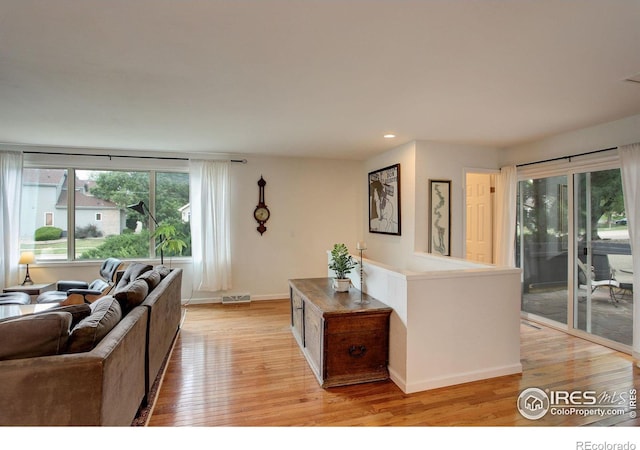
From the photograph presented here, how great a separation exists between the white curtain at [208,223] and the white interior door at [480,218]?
3.84 meters

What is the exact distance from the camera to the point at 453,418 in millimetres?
2217

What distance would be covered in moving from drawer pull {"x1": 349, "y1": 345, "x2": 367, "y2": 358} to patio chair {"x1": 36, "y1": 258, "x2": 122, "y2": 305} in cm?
310

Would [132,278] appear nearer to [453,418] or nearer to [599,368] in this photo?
[453,418]

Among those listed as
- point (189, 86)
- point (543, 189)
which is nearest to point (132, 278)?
point (189, 86)

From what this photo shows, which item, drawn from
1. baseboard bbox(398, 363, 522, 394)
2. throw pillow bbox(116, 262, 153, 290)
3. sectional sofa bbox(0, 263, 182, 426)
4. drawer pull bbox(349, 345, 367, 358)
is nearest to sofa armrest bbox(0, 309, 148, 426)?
sectional sofa bbox(0, 263, 182, 426)

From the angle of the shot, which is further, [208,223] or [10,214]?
[208,223]

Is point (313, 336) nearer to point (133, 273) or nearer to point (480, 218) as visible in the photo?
point (133, 273)

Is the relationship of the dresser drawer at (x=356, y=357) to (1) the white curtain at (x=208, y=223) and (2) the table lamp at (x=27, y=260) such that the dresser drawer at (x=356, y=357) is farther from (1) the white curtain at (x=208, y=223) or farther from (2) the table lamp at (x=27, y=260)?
(2) the table lamp at (x=27, y=260)

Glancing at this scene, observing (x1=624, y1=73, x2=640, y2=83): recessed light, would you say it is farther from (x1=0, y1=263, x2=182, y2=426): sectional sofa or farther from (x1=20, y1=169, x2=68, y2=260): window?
(x1=20, y1=169, x2=68, y2=260): window

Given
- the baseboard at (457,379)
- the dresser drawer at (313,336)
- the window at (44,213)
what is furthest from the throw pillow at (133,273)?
the baseboard at (457,379)

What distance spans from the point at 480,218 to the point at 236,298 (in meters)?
4.01

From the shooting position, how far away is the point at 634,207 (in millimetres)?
3211

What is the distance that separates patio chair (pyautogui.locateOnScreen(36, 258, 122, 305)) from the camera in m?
3.72

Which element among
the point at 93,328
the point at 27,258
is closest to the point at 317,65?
the point at 93,328
